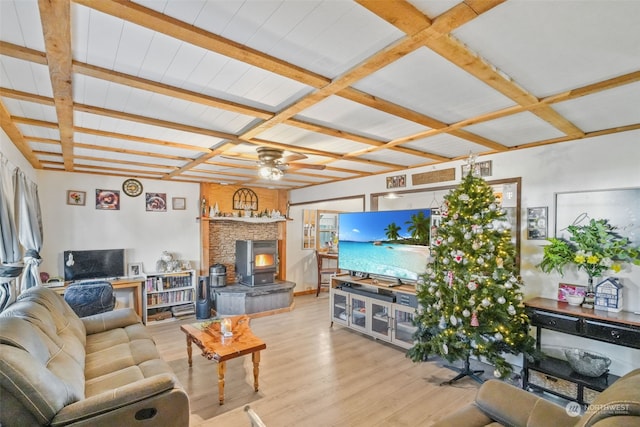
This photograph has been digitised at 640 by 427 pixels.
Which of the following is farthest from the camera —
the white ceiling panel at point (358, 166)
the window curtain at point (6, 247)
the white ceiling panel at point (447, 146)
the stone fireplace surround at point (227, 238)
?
the stone fireplace surround at point (227, 238)

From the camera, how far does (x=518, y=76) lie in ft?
6.11

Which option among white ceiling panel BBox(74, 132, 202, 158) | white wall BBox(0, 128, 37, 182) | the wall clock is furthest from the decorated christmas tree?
the wall clock

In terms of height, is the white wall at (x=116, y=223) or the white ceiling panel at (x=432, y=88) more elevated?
the white ceiling panel at (x=432, y=88)

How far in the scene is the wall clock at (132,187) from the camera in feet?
17.7

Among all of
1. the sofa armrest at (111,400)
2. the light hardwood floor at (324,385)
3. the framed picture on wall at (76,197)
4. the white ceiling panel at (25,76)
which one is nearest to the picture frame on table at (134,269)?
the framed picture on wall at (76,197)

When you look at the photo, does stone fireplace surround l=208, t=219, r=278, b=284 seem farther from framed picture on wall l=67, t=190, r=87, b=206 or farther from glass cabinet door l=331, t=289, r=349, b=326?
glass cabinet door l=331, t=289, r=349, b=326

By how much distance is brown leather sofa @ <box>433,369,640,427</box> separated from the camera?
1126 mm

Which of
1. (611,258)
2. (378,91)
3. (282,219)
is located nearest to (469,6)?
(378,91)

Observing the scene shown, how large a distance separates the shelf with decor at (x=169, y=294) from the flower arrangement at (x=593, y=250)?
534 cm

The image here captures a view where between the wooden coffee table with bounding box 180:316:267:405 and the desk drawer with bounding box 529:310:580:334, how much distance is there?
101 inches

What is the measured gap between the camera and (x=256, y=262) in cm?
591

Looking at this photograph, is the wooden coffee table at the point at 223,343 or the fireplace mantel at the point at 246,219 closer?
the wooden coffee table at the point at 223,343

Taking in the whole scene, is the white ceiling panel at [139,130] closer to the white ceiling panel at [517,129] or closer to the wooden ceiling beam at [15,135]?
the wooden ceiling beam at [15,135]

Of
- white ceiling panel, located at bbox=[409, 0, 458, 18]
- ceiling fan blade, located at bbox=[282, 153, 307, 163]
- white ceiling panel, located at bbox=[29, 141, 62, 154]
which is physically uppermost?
white ceiling panel, located at bbox=[409, 0, 458, 18]
